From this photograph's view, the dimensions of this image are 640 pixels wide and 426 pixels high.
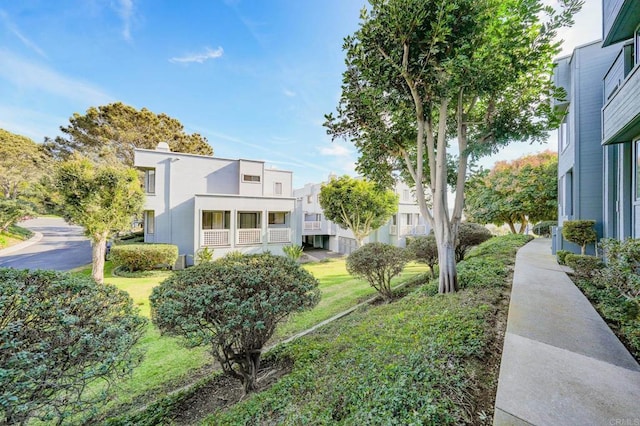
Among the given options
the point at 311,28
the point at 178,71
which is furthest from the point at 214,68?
the point at 311,28

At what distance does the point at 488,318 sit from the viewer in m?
3.67

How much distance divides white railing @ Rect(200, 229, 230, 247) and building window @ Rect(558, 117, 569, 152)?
1625 centimetres

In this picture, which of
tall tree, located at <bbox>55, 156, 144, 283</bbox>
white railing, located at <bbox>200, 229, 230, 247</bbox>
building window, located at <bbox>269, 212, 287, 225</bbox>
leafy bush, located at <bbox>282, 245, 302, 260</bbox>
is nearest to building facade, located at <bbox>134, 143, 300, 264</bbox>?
white railing, located at <bbox>200, 229, 230, 247</bbox>

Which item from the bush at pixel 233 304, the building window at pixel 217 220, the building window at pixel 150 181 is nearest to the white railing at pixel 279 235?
the building window at pixel 217 220

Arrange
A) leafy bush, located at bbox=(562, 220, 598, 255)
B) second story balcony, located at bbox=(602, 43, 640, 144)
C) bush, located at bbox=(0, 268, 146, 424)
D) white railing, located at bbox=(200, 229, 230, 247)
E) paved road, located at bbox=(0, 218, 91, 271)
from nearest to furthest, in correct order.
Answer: bush, located at bbox=(0, 268, 146, 424) → second story balcony, located at bbox=(602, 43, 640, 144) → leafy bush, located at bbox=(562, 220, 598, 255) → paved road, located at bbox=(0, 218, 91, 271) → white railing, located at bbox=(200, 229, 230, 247)

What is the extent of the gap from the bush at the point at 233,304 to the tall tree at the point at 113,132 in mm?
21624

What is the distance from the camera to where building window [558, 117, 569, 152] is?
949 cm

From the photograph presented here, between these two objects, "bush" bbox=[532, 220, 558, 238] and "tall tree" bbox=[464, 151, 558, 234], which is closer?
"tall tree" bbox=[464, 151, 558, 234]

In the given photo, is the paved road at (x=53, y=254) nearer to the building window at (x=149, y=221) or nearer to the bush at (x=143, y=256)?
the bush at (x=143, y=256)

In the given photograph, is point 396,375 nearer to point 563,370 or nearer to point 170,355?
point 563,370

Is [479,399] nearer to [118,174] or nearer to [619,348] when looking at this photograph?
[619,348]

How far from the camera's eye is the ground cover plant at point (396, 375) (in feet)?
6.61

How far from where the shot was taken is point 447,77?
15.6 ft

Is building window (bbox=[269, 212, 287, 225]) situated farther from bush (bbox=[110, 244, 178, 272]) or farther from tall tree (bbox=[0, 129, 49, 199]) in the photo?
tall tree (bbox=[0, 129, 49, 199])
